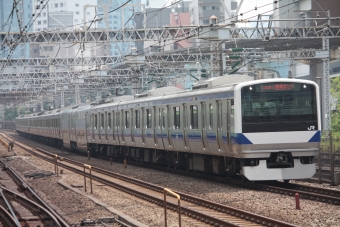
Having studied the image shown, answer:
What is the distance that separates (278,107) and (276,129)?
1.90ft

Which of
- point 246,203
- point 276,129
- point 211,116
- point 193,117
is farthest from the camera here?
point 193,117

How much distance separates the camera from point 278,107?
58.8 feet

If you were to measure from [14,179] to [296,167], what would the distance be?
1264cm

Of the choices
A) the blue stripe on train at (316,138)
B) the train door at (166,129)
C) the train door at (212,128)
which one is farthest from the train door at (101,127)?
the blue stripe on train at (316,138)

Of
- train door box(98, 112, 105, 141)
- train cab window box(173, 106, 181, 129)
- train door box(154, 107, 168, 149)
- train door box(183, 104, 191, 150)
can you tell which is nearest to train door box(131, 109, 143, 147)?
train door box(154, 107, 168, 149)

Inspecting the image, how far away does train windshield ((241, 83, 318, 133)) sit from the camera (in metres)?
17.7

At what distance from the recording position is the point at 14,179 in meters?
26.7

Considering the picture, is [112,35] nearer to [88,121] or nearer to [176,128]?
[88,121]

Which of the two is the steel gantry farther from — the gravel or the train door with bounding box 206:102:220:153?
the train door with bounding box 206:102:220:153

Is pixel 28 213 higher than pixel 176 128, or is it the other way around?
pixel 176 128

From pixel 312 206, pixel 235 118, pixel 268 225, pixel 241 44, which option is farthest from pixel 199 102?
pixel 241 44

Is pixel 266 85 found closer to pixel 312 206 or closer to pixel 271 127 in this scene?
pixel 271 127

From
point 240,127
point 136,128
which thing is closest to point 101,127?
point 136,128

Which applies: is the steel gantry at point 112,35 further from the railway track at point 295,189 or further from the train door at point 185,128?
the railway track at point 295,189
